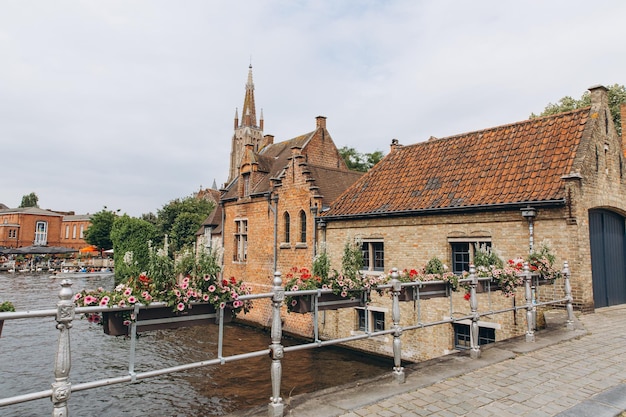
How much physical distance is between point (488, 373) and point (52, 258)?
75.6 meters

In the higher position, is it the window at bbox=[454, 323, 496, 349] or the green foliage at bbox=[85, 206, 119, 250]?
the green foliage at bbox=[85, 206, 119, 250]

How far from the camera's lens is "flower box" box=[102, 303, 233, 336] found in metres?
4.26

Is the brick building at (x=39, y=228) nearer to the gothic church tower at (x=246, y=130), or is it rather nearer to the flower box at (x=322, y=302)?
the gothic church tower at (x=246, y=130)

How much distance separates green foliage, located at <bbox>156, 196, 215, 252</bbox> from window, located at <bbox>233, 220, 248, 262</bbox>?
1925 centimetres

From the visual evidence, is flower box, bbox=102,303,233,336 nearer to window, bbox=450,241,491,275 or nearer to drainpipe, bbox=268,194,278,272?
window, bbox=450,241,491,275

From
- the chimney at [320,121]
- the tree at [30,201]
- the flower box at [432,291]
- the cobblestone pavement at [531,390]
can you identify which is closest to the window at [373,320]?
the flower box at [432,291]

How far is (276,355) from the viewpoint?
180 inches

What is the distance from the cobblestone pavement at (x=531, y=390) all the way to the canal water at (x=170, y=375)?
277 inches

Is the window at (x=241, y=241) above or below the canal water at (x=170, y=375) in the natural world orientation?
above

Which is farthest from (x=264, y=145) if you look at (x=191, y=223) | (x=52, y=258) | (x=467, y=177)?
(x=52, y=258)

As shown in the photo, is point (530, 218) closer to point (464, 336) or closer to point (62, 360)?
point (464, 336)

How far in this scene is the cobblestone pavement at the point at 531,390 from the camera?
14.8 feet

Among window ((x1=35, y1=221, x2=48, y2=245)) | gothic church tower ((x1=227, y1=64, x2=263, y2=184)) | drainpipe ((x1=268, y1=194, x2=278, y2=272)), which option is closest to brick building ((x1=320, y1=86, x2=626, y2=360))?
drainpipe ((x1=268, y1=194, x2=278, y2=272))

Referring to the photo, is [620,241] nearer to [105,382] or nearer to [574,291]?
[574,291]
